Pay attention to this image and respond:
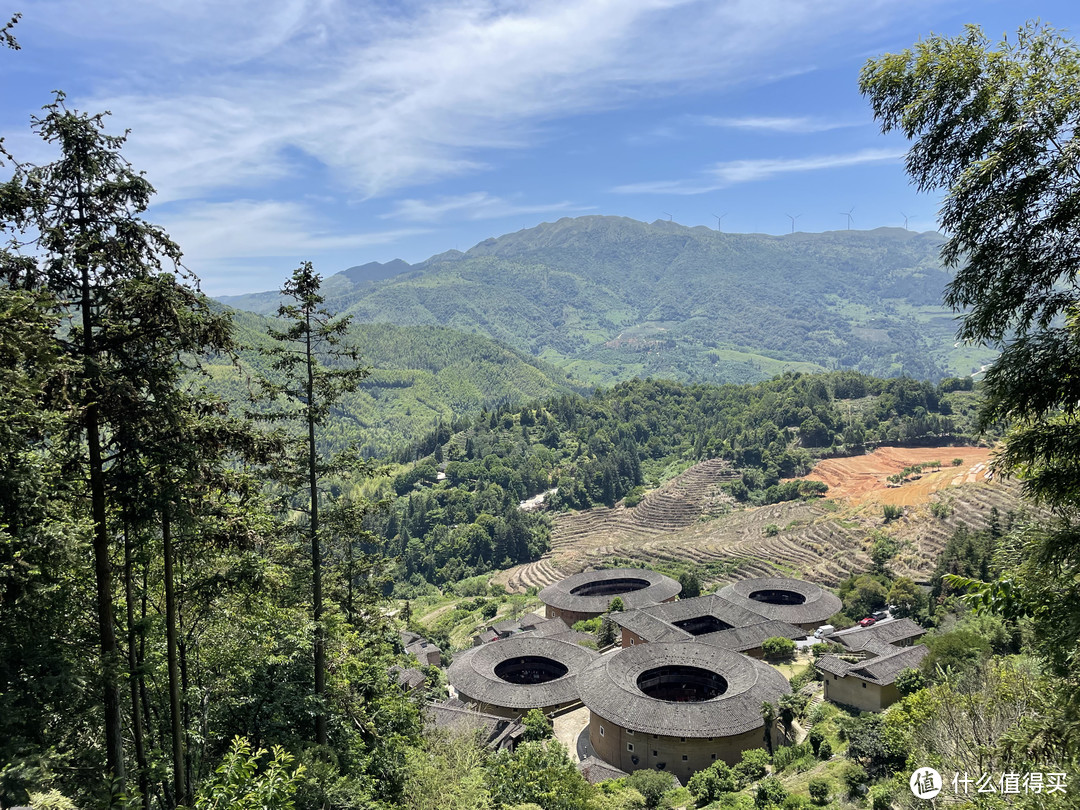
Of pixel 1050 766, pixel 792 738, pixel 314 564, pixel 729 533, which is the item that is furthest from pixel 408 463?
pixel 1050 766

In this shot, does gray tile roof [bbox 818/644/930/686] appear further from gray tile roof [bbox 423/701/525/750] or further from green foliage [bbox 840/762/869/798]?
gray tile roof [bbox 423/701/525/750]

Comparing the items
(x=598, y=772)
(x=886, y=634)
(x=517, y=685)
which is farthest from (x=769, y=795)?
(x=886, y=634)

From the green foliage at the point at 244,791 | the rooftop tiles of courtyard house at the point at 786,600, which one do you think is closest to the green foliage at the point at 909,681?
the rooftop tiles of courtyard house at the point at 786,600

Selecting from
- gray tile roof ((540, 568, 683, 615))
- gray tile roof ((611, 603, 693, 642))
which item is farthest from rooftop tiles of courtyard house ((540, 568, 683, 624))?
gray tile roof ((611, 603, 693, 642))

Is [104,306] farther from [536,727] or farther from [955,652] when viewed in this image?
[955,652]

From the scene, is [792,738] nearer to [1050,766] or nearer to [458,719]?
[458,719]

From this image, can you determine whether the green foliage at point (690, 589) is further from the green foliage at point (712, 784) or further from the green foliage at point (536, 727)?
the green foliage at point (712, 784)

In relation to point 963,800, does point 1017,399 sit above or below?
above
